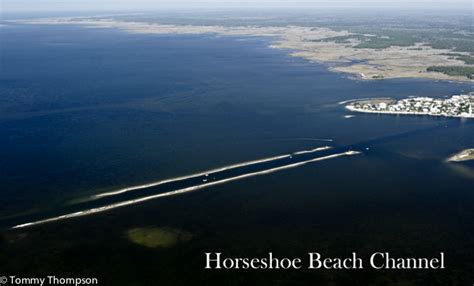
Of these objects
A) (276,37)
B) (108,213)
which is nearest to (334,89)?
(108,213)

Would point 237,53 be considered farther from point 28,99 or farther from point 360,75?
point 28,99

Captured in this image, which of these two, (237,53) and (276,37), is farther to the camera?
(276,37)

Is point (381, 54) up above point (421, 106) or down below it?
above

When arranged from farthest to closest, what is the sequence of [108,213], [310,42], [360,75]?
[310,42] → [360,75] → [108,213]

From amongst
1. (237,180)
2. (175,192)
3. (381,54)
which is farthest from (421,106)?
(381,54)

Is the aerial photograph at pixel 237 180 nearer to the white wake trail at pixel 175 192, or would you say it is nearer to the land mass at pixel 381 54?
the white wake trail at pixel 175 192

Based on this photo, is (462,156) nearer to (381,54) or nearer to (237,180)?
(237,180)
